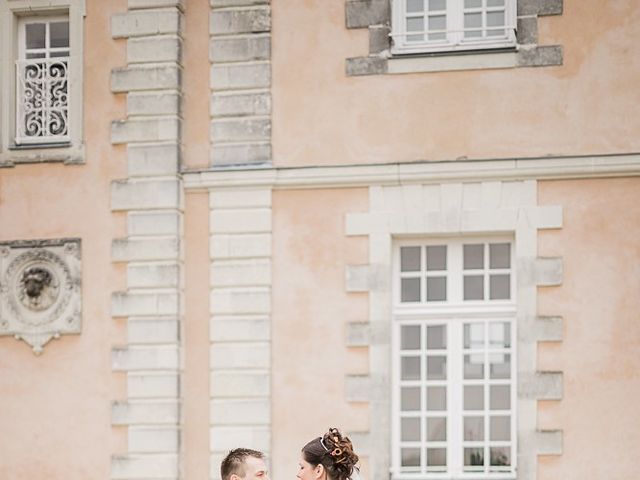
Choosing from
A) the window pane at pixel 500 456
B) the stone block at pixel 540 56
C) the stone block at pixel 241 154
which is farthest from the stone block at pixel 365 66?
the window pane at pixel 500 456

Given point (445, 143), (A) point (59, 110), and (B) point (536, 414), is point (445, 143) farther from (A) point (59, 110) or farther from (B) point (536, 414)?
(A) point (59, 110)

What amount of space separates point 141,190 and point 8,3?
175cm

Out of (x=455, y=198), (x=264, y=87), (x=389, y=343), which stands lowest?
(x=389, y=343)

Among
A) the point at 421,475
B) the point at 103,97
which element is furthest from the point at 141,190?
the point at 421,475

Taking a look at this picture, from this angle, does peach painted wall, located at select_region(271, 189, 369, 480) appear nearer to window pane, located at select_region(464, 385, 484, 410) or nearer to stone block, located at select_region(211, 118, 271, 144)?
stone block, located at select_region(211, 118, 271, 144)

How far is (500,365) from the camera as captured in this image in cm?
1180

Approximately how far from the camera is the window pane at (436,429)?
11.8 metres

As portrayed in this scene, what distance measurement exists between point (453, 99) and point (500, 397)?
2.11 meters

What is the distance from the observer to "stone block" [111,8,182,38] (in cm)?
1211

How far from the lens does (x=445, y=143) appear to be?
38.5 ft

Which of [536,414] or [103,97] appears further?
[103,97]

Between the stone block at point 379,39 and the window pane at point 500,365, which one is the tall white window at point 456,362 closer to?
the window pane at point 500,365

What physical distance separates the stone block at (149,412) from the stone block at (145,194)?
1399mm

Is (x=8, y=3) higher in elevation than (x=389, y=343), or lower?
higher
